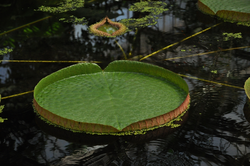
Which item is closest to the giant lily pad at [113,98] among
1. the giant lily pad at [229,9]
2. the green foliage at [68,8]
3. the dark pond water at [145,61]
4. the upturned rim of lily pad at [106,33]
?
the dark pond water at [145,61]

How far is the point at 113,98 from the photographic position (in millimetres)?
2184

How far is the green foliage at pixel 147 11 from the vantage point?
3777 mm

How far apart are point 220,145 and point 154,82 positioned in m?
0.71

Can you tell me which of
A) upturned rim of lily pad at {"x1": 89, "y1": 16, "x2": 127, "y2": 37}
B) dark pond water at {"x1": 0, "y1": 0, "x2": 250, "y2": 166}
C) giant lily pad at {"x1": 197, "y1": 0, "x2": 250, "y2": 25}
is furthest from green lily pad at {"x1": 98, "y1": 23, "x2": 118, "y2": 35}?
giant lily pad at {"x1": 197, "y1": 0, "x2": 250, "y2": 25}

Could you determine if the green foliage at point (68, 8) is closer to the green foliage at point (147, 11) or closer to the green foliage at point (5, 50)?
the green foliage at point (147, 11)

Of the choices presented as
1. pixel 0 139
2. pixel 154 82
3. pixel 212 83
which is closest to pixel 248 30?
pixel 212 83

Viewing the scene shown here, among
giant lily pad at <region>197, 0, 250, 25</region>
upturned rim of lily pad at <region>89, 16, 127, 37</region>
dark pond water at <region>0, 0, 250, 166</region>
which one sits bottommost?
dark pond water at <region>0, 0, 250, 166</region>

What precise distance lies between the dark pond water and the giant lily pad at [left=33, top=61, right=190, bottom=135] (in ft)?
0.26

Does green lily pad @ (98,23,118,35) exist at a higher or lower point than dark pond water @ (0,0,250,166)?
higher

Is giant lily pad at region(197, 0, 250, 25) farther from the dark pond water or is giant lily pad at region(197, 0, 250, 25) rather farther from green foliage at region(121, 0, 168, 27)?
green foliage at region(121, 0, 168, 27)

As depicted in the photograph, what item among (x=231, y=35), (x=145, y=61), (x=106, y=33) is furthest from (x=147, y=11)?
(x=145, y=61)

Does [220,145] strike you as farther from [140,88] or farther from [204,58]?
[204,58]

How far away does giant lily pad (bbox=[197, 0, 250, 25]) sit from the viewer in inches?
148

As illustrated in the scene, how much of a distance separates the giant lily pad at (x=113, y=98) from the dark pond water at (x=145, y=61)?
8 centimetres
